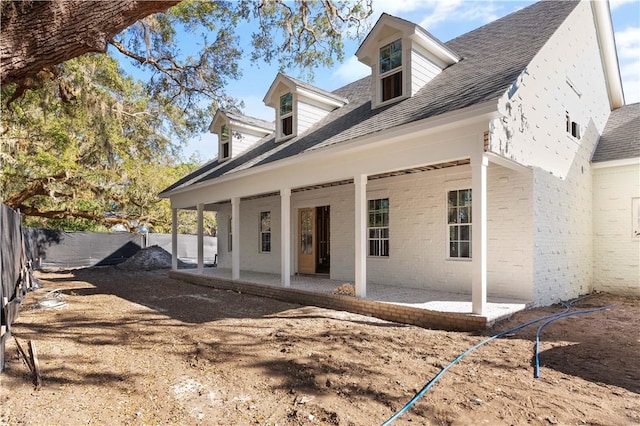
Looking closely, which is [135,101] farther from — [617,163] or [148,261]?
[617,163]

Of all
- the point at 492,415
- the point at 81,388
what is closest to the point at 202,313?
the point at 81,388

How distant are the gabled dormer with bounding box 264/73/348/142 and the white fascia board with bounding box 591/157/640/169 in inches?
269

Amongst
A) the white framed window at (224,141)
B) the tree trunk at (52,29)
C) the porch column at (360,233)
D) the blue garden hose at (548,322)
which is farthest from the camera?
the white framed window at (224,141)

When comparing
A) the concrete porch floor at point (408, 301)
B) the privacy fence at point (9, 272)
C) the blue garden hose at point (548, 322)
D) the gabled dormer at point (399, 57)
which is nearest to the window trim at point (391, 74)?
the gabled dormer at point (399, 57)

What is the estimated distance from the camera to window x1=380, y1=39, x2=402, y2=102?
8648 mm

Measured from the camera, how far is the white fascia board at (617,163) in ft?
29.0

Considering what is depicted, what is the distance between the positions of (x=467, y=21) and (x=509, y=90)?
19.2 feet

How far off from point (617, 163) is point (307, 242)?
8420 mm

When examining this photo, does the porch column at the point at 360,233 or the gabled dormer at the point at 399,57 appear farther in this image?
the gabled dormer at the point at 399,57

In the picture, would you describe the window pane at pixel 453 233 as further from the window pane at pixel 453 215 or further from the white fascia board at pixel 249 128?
the white fascia board at pixel 249 128

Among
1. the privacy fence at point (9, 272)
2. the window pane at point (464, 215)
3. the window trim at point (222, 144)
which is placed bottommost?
the privacy fence at point (9, 272)

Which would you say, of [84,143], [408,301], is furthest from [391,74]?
[84,143]

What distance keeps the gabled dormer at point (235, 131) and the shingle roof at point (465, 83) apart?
9.12 feet

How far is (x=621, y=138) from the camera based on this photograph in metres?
9.85
